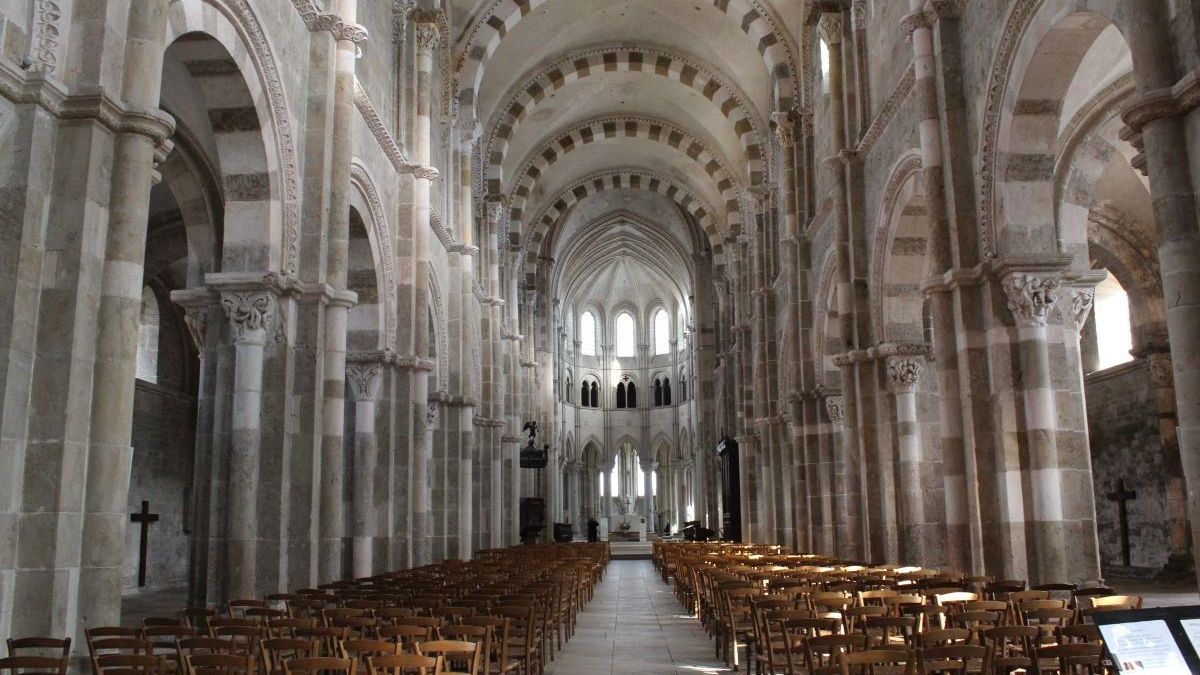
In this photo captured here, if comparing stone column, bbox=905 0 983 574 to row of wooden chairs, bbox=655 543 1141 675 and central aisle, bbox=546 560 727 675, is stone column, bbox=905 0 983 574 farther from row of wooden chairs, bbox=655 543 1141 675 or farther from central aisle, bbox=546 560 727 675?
central aisle, bbox=546 560 727 675

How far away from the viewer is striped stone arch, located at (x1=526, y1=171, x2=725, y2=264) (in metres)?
42.2

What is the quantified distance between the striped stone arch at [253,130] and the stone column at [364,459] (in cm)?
448

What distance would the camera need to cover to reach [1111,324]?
24.3 m

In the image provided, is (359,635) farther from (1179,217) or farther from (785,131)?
(785,131)

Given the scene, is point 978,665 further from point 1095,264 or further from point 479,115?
point 479,115

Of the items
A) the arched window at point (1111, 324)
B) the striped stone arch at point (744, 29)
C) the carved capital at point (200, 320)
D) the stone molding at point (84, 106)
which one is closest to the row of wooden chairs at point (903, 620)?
the stone molding at point (84, 106)

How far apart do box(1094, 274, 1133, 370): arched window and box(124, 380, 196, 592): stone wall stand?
22480 mm

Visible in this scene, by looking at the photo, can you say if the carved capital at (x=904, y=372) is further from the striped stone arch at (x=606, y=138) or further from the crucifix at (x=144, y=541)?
the striped stone arch at (x=606, y=138)

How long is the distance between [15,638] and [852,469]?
49.9ft

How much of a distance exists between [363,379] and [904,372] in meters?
9.64

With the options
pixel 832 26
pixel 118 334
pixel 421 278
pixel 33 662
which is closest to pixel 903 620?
pixel 33 662

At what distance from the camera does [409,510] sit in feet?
61.0

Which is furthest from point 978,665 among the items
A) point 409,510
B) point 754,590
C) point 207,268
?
point 409,510

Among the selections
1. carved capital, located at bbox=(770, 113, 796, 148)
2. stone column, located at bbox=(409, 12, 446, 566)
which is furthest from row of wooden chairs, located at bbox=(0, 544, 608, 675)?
Result: carved capital, located at bbox=(770, 113, 796, 148)
